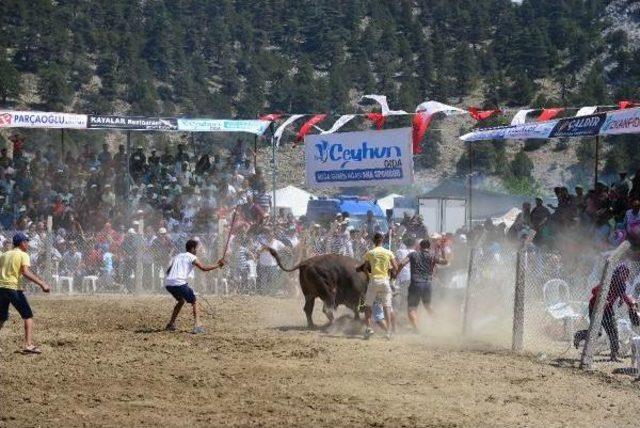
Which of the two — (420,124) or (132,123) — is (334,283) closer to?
(420,124)

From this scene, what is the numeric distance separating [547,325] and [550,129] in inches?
258

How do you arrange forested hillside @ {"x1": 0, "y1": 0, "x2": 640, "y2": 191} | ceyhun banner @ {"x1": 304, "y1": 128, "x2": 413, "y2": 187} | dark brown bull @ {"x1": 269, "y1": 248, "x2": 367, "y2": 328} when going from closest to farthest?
dark brown bull @ {"x1": 269, "y1": 248, "x2": 367, "y2": 328}, ceyhun banner @ {"x1": 304, "y1": 128, "x2": 413, "y2": 187}, forested hillside @ {"x1": 0, "y1": 0, "x2": 640, "y2": 191}

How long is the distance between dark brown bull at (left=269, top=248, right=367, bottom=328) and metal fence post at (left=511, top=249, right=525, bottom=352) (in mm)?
3838

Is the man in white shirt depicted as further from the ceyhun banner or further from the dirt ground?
the dirt ground

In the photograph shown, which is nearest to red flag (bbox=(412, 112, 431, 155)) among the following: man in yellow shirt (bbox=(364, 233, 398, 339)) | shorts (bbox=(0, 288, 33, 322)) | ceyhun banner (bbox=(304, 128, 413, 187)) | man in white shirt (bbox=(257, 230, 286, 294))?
ceyhun banner (bbox=(304, 128, 413, 187))

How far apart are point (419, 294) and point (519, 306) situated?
10.5ft

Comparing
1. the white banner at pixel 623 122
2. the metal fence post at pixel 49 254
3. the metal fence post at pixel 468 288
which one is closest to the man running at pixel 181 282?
the metal fence post at pixel 468 288

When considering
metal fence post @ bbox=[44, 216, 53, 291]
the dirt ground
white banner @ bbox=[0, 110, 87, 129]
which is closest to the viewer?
the dirt ground

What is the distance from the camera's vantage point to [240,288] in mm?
27062

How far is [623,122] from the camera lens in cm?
1994

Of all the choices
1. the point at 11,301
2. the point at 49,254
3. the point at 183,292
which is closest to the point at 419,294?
the point at 183,292

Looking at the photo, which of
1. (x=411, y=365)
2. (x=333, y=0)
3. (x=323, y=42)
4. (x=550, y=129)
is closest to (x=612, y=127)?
(x=550, y=129)

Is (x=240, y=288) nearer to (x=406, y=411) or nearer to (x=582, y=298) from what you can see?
(x=582, y=298)

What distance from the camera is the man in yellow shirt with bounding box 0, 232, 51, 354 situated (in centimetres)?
1525
